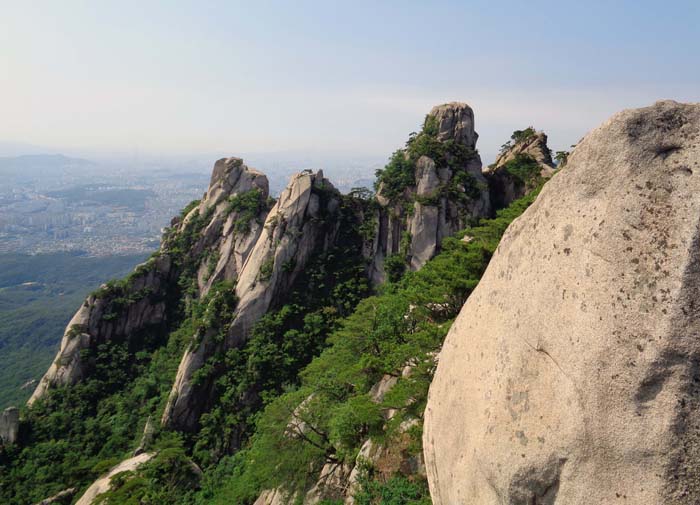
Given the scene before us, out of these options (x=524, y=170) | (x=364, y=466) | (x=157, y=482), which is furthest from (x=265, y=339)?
(x=524, y=170)

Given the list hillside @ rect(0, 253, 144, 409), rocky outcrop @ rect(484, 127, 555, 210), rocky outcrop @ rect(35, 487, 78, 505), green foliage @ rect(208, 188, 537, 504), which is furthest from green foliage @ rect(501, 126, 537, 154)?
hillside @ rect(0, 253, 144, 409)

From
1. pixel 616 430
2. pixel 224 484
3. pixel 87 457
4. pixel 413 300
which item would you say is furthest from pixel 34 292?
pixel 616 430

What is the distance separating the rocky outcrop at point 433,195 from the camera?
37500 mm

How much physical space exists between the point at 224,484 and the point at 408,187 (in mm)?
30157

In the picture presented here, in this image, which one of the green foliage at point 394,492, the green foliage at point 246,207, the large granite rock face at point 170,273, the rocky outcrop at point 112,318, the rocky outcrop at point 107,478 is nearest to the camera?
the green foliage at point 394,492

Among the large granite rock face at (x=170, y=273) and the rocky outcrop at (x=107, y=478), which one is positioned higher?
the large granite rock face at (x=170, y=273)

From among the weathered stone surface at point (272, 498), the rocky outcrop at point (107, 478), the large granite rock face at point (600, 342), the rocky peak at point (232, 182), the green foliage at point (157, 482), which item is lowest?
the rocky outcrop at point (107, 478)

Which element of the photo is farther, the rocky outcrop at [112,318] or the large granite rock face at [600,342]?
the rocky outcrop at [112,318]

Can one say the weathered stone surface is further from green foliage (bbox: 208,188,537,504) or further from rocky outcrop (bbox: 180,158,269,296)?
rocky outcrop (bbox: 180,158,269,296)

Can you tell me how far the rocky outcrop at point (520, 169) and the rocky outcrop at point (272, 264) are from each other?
17.1 m

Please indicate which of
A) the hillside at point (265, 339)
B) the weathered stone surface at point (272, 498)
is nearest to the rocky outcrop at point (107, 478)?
the hillside at point (265, 339)

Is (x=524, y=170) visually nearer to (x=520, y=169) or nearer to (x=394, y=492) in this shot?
(x=520, y=169)

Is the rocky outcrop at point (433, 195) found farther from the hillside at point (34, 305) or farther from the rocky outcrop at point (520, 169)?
the hillside at point (34, 305)

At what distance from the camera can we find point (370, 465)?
45.3 ft
